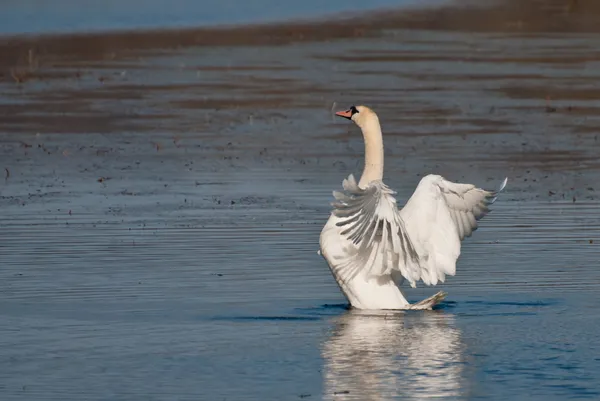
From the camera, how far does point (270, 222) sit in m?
13.4

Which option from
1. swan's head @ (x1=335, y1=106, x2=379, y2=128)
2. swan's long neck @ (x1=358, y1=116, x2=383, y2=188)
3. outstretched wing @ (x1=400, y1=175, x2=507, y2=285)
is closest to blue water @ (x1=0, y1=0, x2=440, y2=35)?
swan's head @ (x1=335, y1=106, x2=379, y2=128)

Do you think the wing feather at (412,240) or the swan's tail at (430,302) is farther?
the swan's tail at (430,302)

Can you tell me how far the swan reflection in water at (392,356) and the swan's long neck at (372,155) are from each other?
1161mm

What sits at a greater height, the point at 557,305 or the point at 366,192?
the point at 366,192

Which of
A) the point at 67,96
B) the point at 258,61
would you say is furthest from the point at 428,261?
the point at 258,61

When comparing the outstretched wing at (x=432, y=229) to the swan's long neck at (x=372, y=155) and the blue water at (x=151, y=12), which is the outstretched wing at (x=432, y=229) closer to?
the swan's long neck at (x=372, y=155)

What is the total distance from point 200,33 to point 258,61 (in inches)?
166

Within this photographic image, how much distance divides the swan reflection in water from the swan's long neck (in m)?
1.16

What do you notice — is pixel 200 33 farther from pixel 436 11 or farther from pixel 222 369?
pixel 222 369

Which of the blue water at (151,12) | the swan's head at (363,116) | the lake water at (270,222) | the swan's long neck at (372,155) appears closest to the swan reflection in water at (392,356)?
the lake water at (270,222)

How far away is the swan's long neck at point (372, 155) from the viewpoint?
11.4 metres

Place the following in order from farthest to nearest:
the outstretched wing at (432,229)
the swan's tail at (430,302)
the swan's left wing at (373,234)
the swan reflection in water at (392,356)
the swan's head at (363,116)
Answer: the swan's head at (363,116) → the outstretched wing at (432,229) → the swan's tail at (430,302) → the swan's left wing at (373,234) → the swan reflection in water at (392,356)

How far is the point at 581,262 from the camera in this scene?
11.7m

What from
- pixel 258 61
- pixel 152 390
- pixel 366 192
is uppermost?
pixel 258 61
